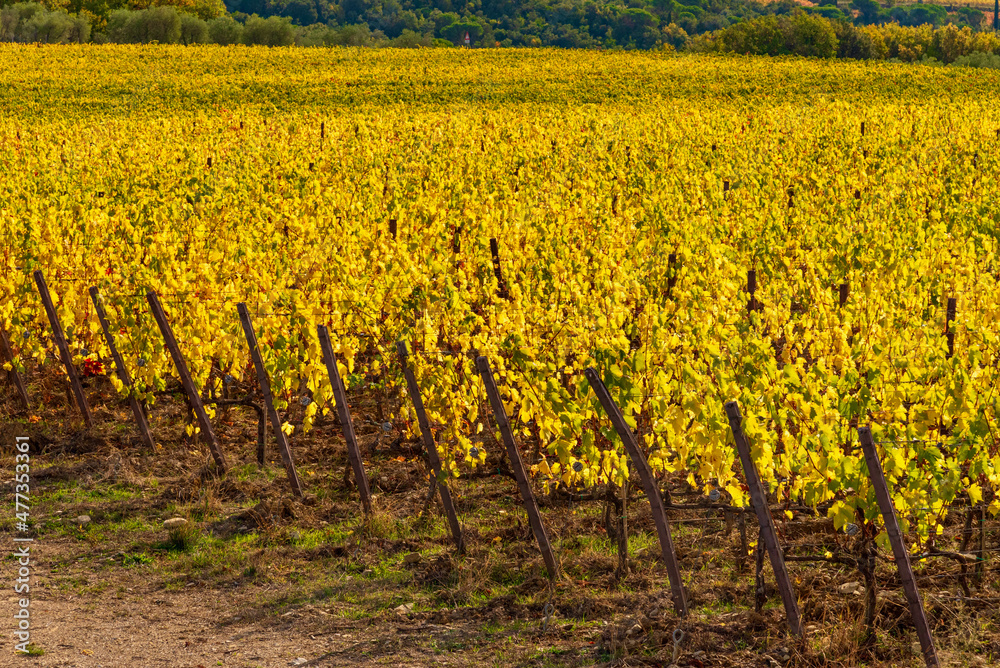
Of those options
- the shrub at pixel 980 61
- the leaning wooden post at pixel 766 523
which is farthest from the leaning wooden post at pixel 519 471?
the shrub at pixel 980 61

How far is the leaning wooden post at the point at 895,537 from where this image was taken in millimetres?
4230

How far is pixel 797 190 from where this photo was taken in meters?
11.8

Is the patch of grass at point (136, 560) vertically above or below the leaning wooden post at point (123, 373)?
below

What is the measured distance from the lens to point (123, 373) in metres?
7.37

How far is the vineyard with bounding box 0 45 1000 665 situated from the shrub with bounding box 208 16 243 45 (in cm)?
5617

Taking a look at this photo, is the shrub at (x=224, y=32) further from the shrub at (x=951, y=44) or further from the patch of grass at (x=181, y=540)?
the patch of grass at (x=181, y=540)

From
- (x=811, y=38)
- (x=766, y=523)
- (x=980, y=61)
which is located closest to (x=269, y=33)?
(x=811, y=38)

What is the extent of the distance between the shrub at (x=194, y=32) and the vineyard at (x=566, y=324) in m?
55.7

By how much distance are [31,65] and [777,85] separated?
3189 cm

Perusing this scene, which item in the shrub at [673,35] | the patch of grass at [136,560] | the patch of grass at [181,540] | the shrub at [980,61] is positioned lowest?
the patch of grass at [136,560]

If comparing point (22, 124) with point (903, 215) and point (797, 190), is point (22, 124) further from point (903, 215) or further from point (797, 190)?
point (903, 215)

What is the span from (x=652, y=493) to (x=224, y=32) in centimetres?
6979

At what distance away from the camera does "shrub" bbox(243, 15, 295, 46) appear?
68125 mm

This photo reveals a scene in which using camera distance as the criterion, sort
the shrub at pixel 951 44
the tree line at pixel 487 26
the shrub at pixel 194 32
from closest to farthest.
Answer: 1. the shrub at pixel 951 44
2. the tree line at pixel 487 26
3. the shrub at pixel 194 32
